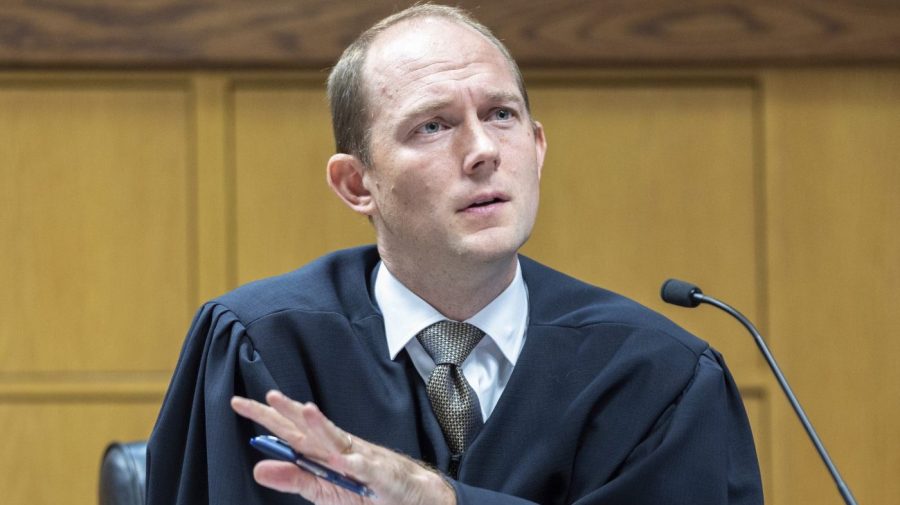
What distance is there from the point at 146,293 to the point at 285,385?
1.81 meters

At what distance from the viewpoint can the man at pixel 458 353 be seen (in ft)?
6.06

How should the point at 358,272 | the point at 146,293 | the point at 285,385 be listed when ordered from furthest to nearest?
the point at 146,293 < the point at 358,272 < the point at 285,385

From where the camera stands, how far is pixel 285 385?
1879 millimetres

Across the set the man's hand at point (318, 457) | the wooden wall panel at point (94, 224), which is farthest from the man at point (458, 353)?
the wooden wall panel at point (94, 224)

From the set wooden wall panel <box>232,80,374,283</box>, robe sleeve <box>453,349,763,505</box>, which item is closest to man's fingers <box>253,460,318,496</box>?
robe sleeve <box>453,349,763,505</box>

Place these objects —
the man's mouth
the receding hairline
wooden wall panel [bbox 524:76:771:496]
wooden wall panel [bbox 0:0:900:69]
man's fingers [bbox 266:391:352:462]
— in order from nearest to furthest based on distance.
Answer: man's fingers [bbox 266:391:352:462]
the man's mouth
the receding hairline
wooden wall panel [bbox 0:0:900:69]
wooden wall panel [bbox 524:76:771:496]

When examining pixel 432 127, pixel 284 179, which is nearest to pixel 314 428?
pixel 432 127

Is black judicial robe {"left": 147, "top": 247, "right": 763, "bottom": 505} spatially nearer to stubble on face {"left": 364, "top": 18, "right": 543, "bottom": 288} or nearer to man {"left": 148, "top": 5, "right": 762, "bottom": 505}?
man {"left": 148, "top": 5, "right": 762, "bottom": 505}

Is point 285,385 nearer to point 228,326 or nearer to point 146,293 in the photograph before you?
point 228,326

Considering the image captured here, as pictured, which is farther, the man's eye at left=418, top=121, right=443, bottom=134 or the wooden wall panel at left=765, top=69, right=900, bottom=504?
the wooden wall panel at left=765, top=69, right=900, bottom=504

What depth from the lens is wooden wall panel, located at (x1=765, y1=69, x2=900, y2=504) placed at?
359 centimetres

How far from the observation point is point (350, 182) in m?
2.14

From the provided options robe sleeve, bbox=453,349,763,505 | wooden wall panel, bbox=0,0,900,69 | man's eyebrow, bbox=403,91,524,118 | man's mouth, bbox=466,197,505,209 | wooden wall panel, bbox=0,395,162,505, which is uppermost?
wooden wall panel, bbox=0,0,900,69

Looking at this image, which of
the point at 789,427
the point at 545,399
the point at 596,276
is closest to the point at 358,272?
the point at 545,399
